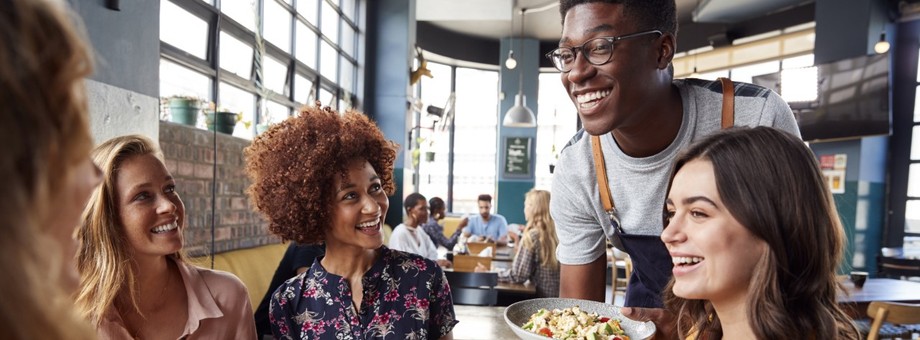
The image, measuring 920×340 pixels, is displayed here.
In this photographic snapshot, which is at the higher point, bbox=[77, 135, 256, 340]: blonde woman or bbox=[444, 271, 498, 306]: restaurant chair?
bbox=[77, 135, 256, 340]: blonde woman

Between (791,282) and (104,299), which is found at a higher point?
(791,282)

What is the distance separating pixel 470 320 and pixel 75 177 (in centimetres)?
210

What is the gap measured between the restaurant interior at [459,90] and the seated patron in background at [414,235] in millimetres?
847

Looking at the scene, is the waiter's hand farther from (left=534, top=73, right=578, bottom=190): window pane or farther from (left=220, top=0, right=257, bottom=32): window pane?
(left=534, top=73, right=578, bottom=190): window pane

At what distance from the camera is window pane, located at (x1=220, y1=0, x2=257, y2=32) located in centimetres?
430

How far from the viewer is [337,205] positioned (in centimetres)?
179

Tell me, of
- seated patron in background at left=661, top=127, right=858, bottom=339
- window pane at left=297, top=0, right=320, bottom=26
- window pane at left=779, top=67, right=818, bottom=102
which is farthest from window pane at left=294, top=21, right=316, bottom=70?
window pane at left=779, top=67, right=818, bottom=102

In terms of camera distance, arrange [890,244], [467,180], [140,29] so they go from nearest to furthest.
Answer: [140,29] < [890,244] < [467,180]

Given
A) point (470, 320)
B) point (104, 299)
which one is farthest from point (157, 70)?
point (470, 320)

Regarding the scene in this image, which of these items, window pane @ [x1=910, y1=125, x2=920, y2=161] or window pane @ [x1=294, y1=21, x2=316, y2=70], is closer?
window pane @ [x1=294, y1=21, x2=316, y2=70]

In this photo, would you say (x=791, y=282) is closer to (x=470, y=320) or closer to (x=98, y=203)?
(x=470, y=320)

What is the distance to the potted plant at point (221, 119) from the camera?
339 centimetres

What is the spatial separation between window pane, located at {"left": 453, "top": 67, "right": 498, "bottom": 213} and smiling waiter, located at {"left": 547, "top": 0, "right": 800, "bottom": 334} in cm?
933

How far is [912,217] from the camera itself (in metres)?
7.03
